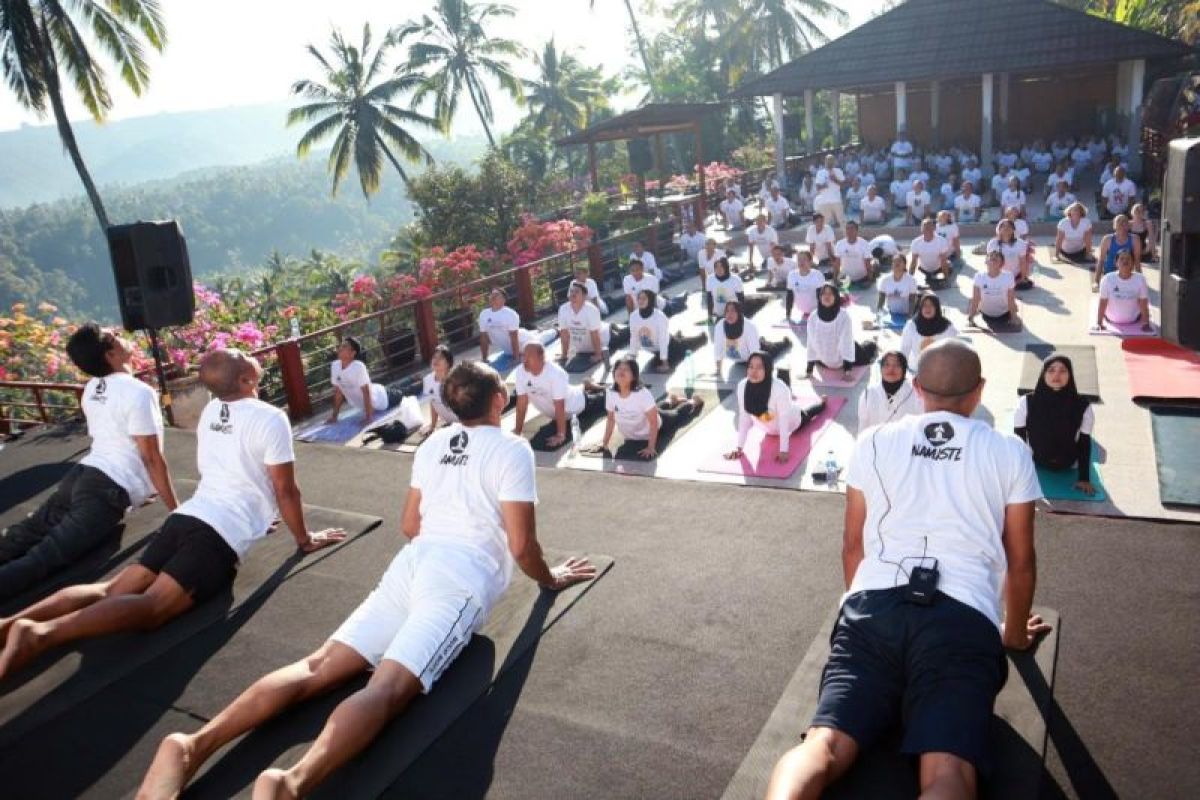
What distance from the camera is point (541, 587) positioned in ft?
13.2

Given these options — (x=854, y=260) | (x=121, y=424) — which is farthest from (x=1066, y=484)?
(x=854, y=260)

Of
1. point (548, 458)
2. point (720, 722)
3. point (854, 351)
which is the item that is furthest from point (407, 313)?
point (720, 722)

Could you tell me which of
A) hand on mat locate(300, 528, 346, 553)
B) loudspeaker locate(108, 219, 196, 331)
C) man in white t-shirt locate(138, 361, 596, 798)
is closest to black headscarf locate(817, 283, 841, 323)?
hand on mat locate(300, 528, 346, 553)

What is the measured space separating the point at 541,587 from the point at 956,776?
207 centimetres

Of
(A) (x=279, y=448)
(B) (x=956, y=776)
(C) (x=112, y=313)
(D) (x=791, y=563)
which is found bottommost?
(C) (x=112, y=313)

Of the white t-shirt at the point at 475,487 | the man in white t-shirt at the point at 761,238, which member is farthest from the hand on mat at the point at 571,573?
the man in white t-shirt at the point at 761,238

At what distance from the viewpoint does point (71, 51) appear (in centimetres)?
1839

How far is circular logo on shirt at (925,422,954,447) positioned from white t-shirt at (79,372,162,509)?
3895mm

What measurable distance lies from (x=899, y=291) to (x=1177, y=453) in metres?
4.72

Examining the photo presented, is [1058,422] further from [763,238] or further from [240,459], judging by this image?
[763,238]

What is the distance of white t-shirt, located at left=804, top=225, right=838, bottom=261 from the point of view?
13.6m

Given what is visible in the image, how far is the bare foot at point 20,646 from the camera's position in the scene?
3.54 m

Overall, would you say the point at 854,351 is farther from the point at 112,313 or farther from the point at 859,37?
the point at 112,313

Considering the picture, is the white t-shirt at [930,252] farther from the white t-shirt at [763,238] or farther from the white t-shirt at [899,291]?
the white t-shirt at [763,238]
